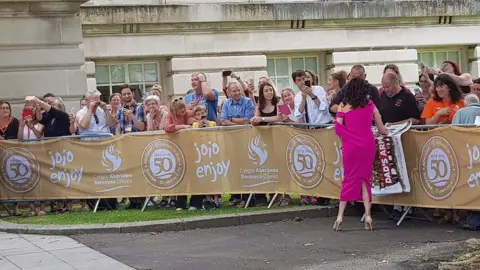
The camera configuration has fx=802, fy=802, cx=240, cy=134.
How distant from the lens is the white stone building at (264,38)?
67.5 feet

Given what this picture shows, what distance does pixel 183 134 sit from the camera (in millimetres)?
12961

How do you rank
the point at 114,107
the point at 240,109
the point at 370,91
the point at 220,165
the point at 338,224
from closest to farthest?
the point at 338,224 < the point at 370,91 < the point at 220,165 < the point at 240,109 < the point at 114,107

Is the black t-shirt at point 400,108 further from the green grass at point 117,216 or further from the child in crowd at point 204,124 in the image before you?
the child in crowd at point 204,124

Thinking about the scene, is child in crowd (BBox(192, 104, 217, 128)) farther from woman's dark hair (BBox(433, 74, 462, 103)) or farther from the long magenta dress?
woman's dark hair (BBox(433, 74, 462, 103))

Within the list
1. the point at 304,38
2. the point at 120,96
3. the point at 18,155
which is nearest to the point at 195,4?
the point at 304,38

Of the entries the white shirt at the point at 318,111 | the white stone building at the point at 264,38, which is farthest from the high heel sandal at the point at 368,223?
the white stone building at the point at 264,38

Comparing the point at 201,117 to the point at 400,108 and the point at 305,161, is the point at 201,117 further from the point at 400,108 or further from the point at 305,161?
the point at 400,108

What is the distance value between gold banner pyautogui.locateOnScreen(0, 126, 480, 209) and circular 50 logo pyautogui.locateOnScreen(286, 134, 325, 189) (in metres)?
0.02

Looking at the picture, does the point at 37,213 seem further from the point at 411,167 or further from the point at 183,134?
the point at 411,167

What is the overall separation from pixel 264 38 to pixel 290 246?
12658 millimetres

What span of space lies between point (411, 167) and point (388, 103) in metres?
1.19

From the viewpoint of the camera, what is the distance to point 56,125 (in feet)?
46.6

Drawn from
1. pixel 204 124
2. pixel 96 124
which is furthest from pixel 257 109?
pixel 96 124

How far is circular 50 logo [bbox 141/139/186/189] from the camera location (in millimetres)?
13023
